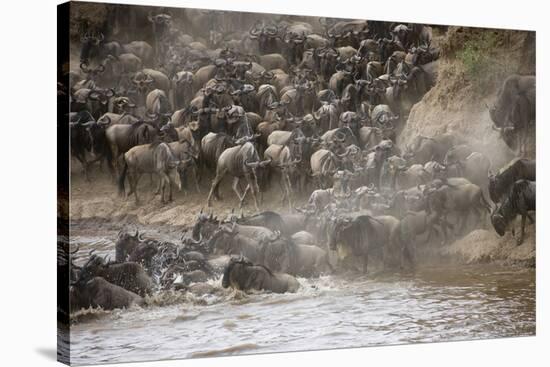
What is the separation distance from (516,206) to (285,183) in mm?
2856

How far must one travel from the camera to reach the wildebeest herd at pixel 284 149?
11195 millimetres

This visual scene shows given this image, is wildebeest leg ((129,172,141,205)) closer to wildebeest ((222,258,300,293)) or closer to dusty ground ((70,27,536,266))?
wildebeest ((222,258,300,293))

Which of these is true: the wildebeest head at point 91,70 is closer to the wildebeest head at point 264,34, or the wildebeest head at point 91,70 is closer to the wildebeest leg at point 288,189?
the wildebeest head at point 264,34

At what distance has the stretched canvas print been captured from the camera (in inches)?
436

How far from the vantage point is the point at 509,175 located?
42.9 feet

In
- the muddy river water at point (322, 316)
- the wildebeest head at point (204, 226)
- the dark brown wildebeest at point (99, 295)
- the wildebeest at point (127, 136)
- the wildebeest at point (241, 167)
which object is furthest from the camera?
the wildebeest at point (241, 167)

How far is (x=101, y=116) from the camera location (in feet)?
36.4

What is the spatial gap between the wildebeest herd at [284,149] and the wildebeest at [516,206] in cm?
2

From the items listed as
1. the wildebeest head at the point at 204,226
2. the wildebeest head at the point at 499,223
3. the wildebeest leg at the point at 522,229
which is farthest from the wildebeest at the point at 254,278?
the wildebeest leg at the point at 522,229

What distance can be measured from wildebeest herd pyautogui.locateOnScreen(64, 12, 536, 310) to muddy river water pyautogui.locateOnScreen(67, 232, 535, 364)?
166 mm

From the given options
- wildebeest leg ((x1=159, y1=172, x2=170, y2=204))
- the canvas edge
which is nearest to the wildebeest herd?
wildebeest leg ((x1=159, y1=172, x2=170, y2=204))

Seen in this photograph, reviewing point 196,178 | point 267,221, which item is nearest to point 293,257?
point 267,221

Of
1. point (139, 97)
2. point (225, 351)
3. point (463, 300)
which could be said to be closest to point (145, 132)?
point (139, 97)

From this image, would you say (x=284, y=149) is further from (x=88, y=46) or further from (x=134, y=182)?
(x=88, y=46)
